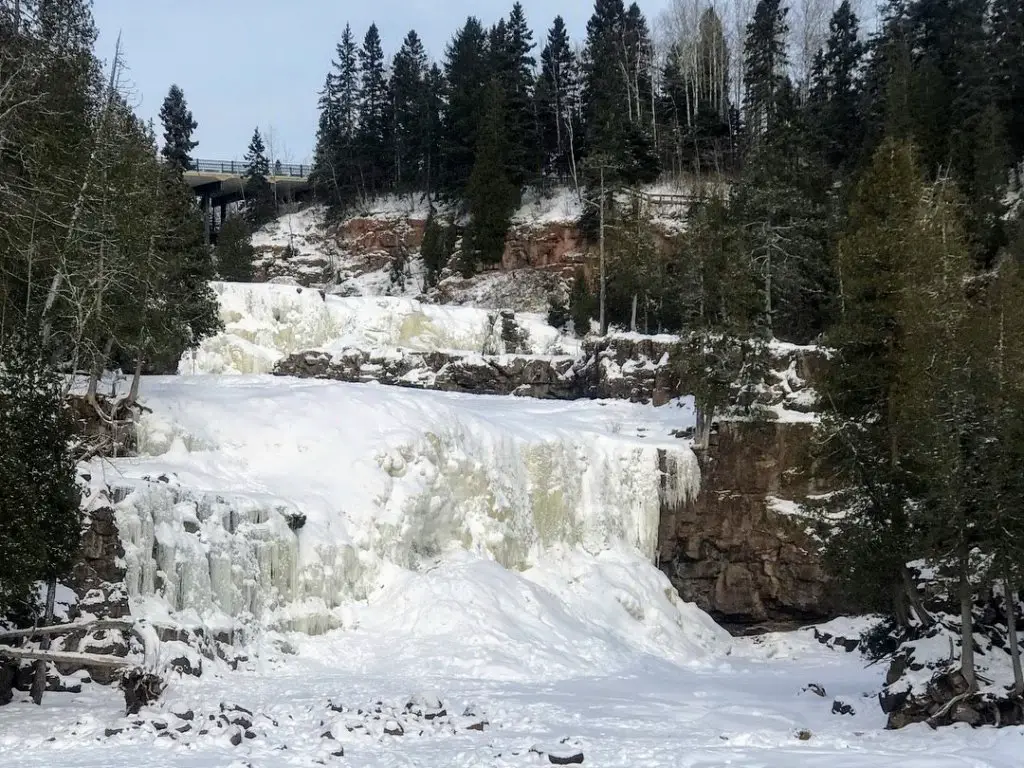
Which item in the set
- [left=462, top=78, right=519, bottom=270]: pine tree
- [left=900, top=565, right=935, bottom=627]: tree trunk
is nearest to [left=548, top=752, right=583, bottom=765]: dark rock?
[left=900, top=565, right=935, bottom=627]: tree trunk

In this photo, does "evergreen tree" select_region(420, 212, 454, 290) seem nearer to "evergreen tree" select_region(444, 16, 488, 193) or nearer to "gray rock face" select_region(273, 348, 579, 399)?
"evergreen tree" select_region(444, 16, 488, 193)

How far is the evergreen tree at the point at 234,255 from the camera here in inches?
1751

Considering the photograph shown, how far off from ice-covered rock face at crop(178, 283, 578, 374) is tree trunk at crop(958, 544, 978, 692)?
22593 mm

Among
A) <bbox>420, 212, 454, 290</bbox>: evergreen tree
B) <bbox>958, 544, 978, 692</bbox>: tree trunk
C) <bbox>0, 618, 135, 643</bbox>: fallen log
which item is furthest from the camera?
<bbox>420, 212, 454, 290</bbox>: evergreen tree

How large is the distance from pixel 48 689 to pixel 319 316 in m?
23.5

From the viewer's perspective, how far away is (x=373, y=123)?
58.5 metres

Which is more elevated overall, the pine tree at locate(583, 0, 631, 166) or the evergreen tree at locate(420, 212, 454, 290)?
the pine tree at locate(583, 0, 631, 166)

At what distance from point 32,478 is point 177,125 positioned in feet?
161

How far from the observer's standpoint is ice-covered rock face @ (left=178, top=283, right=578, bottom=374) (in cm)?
3272

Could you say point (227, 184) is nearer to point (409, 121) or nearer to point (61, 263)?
point (409, 121)

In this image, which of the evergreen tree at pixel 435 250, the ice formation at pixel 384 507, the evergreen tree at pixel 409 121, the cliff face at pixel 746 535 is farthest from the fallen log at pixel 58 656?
the evergreen tree at pixel 409 121

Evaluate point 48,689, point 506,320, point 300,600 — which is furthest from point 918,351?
point 506,320

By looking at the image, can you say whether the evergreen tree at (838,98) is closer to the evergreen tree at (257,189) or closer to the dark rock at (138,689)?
the evergreen tree at (257,189)

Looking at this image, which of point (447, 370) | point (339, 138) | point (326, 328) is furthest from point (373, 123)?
point (447, 370)
